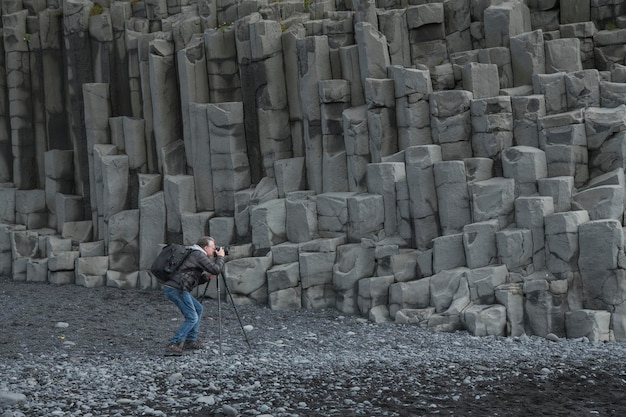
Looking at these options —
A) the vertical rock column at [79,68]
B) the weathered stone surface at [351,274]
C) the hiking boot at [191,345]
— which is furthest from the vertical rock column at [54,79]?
the hiking boot at [191,345]

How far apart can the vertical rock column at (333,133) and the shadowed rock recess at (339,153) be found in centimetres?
5

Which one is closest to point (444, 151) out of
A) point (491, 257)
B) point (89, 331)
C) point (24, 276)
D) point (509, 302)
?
point (491, 257)

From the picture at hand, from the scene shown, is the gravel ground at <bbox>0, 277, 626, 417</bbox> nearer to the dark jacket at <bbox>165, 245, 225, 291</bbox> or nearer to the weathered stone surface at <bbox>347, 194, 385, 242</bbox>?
the dark jacket at <bbox>165, 245, 225, 291</bbox>

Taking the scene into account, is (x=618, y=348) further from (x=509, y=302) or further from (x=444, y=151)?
(x=444, y=151)

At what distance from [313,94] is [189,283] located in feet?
28.0

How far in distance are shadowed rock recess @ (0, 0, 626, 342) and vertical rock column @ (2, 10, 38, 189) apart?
6 cm

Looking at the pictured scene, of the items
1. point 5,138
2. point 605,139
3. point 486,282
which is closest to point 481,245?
point 486,282

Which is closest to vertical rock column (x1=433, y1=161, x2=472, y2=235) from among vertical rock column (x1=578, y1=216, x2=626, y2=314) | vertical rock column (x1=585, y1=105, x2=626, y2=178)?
vertical rock column (x1=585, y1=105, x2=626, y2=178)

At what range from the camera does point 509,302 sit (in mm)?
18312

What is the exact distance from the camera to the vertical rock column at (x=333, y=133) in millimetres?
22781

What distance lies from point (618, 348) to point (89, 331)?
9.76m

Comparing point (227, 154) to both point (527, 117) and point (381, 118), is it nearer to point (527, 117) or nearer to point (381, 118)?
point (381, 118)

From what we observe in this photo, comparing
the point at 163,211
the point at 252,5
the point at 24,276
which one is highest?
the point at 252,5

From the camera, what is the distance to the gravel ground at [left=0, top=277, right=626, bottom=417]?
13.1 meters
